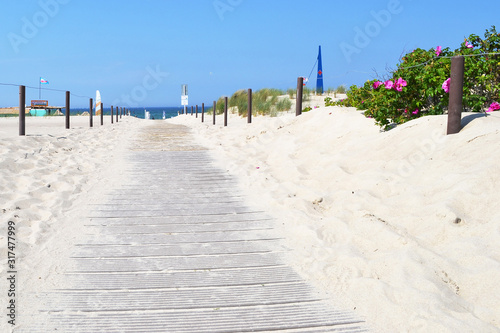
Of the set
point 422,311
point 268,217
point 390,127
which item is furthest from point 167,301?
point 390,127

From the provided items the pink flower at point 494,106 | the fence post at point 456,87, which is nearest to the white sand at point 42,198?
the fence post at point 456,87

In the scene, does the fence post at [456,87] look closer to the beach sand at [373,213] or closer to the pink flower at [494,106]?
the beach sand at [373,213]

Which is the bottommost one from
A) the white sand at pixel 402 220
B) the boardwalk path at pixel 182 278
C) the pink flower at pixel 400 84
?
the boardwalk path at pixel 182 278

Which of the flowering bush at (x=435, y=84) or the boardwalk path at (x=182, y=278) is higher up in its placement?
the flowering bush at (x=435, y=84)

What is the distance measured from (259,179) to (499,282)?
3904mm

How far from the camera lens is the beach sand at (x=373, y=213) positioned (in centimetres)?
262

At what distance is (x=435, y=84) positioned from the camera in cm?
632

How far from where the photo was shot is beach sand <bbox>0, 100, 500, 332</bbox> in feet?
8.61

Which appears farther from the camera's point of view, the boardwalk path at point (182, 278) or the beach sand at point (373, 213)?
the beach sand at point (373, 213)

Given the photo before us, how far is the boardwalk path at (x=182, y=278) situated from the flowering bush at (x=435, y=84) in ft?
10.6

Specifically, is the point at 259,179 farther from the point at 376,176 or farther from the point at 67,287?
the point at 67,287

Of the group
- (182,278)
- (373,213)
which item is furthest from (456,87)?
(182,278)

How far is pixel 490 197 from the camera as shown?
3549mm

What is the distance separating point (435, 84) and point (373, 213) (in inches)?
125
